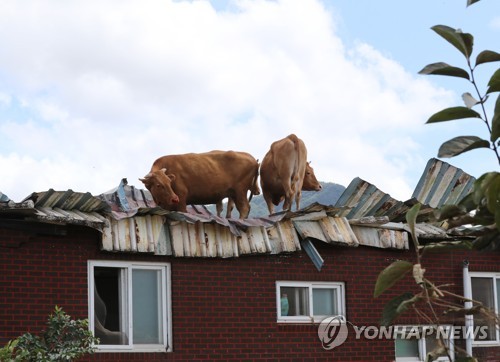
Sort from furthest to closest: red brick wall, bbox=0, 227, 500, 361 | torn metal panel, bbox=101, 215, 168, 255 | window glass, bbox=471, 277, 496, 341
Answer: window glass, bbox=471, 277, 496, 341 < torn metal panel, bbox=101, 215, 168, 255 < red brick wall, bbox=0, 227, 500, 361

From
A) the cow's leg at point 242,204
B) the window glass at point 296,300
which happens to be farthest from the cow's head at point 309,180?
the window glass at point 296,300

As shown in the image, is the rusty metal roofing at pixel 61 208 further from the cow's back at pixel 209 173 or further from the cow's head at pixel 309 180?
the cow's head at pixel 309 180

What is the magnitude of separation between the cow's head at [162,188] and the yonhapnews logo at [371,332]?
8.99 ft

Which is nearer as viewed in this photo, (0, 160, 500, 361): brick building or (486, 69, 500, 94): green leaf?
(486, 69, 500, 94): green leaf

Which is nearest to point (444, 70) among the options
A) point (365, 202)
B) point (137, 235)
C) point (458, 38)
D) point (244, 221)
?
point (458, 38)

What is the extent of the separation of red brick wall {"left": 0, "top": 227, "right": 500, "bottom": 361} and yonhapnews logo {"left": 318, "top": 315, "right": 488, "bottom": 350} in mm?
97

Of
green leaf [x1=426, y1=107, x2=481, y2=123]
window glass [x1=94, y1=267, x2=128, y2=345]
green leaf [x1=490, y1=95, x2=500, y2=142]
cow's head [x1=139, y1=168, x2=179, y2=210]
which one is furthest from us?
cow's head [x1=139, y1=168, x2=179, y2=210]

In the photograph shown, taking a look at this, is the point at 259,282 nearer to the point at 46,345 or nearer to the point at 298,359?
the point at 298,359

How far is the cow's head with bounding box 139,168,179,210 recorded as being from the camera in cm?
1382

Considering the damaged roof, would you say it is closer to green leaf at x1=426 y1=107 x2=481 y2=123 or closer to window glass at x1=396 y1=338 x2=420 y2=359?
window glass at x1=396 y1=338 x2=420 y2=359

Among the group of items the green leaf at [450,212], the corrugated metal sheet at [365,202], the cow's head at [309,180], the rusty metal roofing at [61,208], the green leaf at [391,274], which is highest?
the cow's head at [309,180]

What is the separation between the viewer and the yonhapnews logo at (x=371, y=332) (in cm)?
1444

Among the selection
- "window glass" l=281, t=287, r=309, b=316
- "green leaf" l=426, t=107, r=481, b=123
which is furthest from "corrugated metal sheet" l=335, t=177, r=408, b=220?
"green leaf" l=426, t=107, r=481, b=123

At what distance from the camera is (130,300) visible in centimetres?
1302
